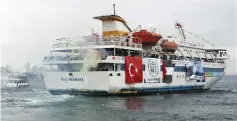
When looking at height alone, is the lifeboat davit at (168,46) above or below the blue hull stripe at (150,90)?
above

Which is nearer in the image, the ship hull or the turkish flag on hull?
the ship hull

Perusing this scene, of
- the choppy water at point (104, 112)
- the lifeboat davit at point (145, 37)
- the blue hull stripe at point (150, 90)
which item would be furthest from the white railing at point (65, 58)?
the lifeboat davit at point (145, 37)

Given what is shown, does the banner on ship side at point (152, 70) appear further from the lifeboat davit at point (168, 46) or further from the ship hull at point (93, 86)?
the lifeboat davit at point (168, 46)

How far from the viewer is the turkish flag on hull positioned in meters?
34.2

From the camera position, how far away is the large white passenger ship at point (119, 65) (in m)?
32.2

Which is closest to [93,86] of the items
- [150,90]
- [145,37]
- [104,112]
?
[150,90]

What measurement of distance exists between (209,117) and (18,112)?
40.5ft

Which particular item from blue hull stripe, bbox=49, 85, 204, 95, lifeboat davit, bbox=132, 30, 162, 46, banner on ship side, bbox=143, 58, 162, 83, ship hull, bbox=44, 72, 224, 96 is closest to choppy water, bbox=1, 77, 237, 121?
ship hull, bbox=44, 72, 224, 96

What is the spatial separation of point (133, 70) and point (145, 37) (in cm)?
493

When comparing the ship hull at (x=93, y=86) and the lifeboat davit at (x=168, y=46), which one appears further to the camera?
the lifeboat davit at (x=168, y=46)

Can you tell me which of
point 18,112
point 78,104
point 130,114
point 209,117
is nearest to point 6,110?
point 18,112

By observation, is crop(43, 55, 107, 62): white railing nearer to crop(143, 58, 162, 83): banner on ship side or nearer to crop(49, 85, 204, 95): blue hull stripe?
crop(49, 85, 204, 95): blue hull stripe

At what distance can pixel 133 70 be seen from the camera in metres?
35.0

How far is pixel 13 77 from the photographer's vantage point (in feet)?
253
